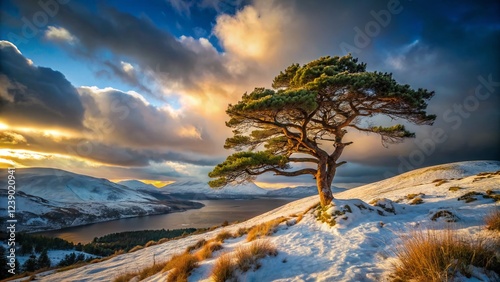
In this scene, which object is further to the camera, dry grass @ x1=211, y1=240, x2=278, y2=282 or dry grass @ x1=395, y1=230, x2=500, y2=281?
dry grass @ x1=211, y1=240, x2=278, y2=282

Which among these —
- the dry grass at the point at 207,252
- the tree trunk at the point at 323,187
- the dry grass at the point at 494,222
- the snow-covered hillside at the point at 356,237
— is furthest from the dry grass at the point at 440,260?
the tree trunk at the point at 323,187

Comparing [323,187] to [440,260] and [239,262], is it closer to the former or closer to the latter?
[239,262]

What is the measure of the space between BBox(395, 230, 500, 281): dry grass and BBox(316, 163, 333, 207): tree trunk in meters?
7.55

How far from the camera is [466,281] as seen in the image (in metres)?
3.89

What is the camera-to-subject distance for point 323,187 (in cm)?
1259

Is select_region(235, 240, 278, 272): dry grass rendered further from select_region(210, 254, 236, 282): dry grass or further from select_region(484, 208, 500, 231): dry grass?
select_region(484, 208, 500, 231): dry grass

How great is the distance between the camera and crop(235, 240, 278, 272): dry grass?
245 inches

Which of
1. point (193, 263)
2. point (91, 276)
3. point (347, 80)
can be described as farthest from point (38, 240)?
point (347, 80)

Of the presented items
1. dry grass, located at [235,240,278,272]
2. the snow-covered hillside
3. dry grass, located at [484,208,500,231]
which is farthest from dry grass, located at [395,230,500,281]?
dry grass, located at [235,240,278,272]

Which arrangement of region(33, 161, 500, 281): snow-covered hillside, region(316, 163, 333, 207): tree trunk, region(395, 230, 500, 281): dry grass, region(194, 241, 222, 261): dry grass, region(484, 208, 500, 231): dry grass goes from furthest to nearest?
region(316, 163, 333, 207): tree trunk → region(194, 241, 222, 261): dry grass → region(484, 208, 500, 231): dry grass → region(33, 161, 500, 281): snow-covered hillside → region(395, 230, 500, 281): dry grass

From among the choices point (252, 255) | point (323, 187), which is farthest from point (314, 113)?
point (252, 255)

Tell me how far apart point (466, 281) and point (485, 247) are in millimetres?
1495

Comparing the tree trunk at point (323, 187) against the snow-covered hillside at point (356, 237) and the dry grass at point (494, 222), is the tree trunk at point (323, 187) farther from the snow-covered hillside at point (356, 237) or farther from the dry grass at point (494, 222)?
the dry grass at point (494, 222)

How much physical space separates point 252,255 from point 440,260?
4.54 m
